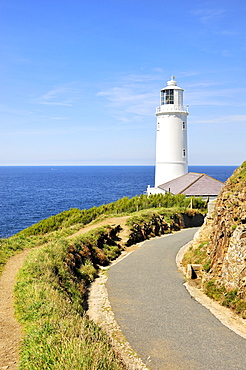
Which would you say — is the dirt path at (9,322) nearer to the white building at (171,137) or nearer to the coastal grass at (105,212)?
the coastal grass at (105,212)

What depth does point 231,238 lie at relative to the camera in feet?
52.4

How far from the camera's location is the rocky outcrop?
14906 mm

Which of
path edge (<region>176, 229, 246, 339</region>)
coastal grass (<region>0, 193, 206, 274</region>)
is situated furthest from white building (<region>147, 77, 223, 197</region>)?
path edge (<region>176, 229, 246, 339</region>)

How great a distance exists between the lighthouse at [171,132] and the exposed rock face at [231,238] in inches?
945

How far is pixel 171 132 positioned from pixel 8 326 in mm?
36482

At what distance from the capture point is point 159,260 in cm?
2100

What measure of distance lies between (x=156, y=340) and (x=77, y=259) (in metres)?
8.80

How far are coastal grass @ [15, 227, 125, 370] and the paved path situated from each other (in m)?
1.53

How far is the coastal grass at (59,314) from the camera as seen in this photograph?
25.6 feet

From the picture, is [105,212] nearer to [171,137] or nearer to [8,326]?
[171,137]

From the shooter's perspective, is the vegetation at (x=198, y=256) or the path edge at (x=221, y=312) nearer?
the path edge at (x=221, y=312)

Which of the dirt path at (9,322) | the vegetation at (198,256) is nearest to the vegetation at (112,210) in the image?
the vegetation at (198,256)

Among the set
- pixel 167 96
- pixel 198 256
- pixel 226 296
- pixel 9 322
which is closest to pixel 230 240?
pixel 226 296

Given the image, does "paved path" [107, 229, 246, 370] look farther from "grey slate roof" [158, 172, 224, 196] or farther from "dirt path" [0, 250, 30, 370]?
"grey slate roof" [158, 172, 224, 196]
